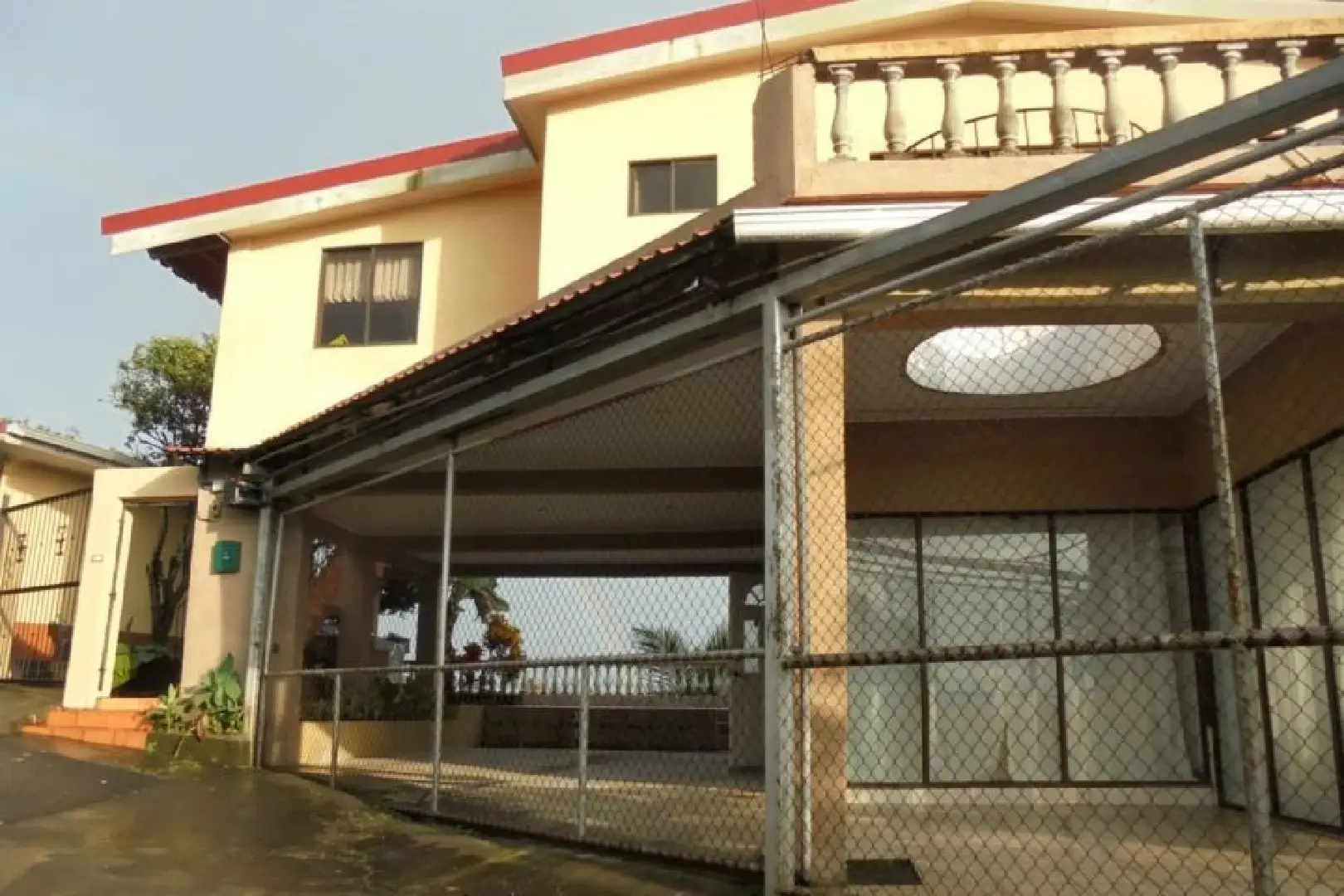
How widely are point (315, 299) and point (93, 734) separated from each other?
5145 millimetres

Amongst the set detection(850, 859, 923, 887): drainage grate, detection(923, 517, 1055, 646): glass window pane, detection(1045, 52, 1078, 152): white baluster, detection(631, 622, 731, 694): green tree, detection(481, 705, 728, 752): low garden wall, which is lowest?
detection(850, 859, 923, 887): drainage grate

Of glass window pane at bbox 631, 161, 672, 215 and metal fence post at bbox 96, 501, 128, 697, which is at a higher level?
glass window pane at bbox 631, 161, 672, 215

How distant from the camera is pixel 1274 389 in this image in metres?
6.61

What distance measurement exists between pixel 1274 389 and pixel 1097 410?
1425 mm

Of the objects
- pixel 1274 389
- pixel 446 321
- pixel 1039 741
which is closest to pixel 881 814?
pixel 1039 741

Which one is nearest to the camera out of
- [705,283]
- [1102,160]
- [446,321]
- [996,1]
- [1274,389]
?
[1102,160]

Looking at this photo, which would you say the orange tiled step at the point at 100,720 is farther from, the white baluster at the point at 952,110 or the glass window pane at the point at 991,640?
the white baluster at the point at 952,110

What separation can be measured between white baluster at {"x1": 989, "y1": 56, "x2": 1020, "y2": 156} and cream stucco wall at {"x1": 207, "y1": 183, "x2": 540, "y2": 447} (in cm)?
678

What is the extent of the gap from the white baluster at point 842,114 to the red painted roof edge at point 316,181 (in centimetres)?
673

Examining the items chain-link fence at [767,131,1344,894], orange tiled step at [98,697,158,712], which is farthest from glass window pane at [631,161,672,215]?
orange tiled step at [98,697,158,712]

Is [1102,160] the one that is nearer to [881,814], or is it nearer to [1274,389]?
[1274,389]

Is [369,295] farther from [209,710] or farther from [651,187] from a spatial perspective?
[209,710]

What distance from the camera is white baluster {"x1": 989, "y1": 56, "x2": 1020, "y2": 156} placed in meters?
5.69

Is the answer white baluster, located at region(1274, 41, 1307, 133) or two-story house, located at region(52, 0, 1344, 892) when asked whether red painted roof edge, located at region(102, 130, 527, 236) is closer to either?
two-story house, located at region(52, 0, 1344, 892)
